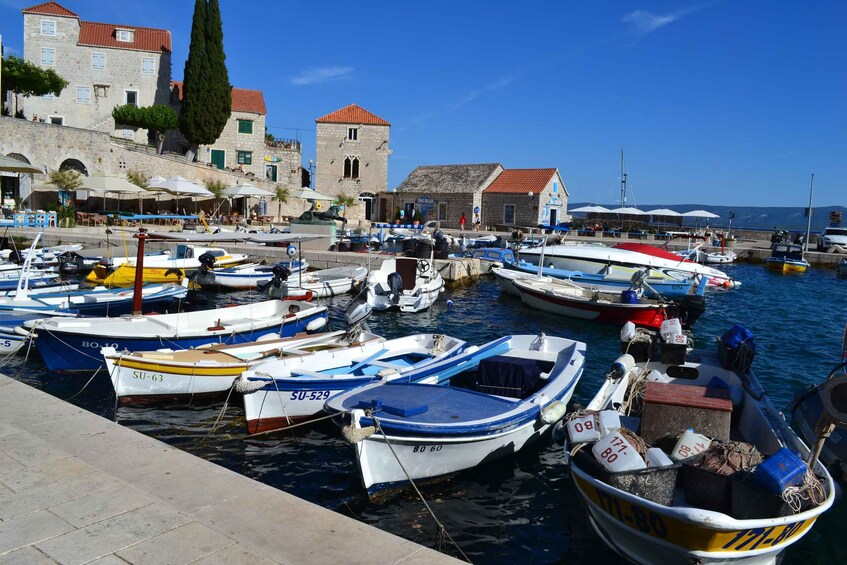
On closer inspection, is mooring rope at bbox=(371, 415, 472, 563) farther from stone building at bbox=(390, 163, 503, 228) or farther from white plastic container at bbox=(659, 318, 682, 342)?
stone building at bbox=(390, 163, 503, 228)

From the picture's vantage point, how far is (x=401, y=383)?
8.91 metres

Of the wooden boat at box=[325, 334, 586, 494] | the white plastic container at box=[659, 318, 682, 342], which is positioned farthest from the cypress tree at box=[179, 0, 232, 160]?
the white plastic container at box=[659, 318, 682, 342]

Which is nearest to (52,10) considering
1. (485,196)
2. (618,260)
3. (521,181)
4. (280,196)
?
(280,196)

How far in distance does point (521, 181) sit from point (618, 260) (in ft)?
81.6

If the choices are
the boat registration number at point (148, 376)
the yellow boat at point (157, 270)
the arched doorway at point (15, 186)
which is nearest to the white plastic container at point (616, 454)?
the boat registration number at point (148, 376)

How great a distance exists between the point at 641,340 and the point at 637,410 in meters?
1.89

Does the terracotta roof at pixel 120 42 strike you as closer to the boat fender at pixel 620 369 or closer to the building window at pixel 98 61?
the building window at pixel 98 61

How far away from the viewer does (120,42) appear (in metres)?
46.9

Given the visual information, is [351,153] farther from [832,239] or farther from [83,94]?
[832,239]

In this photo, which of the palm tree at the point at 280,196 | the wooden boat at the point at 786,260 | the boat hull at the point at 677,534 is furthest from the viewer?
the palm tree at the point at 280,196

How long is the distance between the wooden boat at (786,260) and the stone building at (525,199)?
15068mm

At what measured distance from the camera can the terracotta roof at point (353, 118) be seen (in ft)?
169

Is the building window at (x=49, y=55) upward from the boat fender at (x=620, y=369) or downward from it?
upward

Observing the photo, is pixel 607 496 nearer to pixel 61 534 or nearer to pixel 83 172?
pixel 61 534
